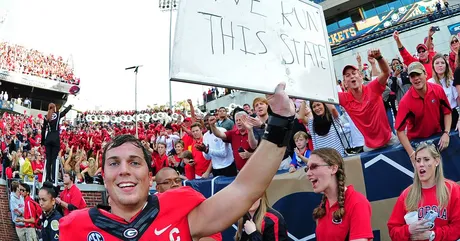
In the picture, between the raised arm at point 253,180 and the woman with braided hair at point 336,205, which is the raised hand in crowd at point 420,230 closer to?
the woman with braided hair at point 336,205

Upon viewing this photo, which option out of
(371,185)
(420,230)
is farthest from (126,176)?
(371,185)

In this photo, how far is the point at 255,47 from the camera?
86.7 inches

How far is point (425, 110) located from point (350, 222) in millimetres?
1749

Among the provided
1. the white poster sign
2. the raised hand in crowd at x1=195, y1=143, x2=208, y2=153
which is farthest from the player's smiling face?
the raised hand in crowd at x1=195, y1=143, x2=208, y2=153

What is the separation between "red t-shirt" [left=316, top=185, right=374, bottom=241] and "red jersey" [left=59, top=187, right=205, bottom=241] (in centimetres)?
147

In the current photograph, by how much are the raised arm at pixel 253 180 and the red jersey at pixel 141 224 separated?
6cm

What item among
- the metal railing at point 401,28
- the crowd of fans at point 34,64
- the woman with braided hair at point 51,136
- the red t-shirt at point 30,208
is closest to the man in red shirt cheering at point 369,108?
the woman with braided hair at point 51,136

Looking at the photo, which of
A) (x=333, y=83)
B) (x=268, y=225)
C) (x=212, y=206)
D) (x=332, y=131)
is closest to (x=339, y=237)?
(x=268, y=225)

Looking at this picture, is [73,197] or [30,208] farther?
[30,208]

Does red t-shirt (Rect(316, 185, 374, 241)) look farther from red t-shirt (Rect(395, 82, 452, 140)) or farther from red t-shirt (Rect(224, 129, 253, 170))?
red t-shirt (Rect(224, 129, 253, 170))

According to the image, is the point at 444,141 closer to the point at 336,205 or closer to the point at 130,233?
the point at 336,205

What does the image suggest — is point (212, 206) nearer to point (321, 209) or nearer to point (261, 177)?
point (261, 177)

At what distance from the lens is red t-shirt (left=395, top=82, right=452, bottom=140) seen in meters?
4.27

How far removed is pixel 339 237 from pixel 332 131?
8.27ft
